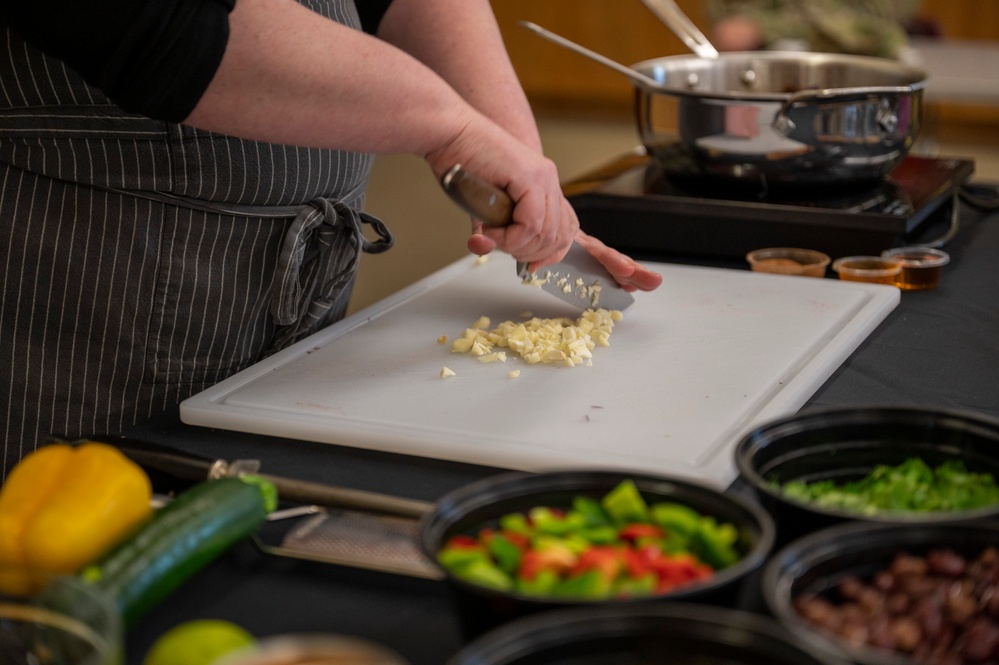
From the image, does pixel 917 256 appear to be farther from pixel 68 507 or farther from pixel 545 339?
pixel 68 507

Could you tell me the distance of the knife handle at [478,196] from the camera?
1.14 meters

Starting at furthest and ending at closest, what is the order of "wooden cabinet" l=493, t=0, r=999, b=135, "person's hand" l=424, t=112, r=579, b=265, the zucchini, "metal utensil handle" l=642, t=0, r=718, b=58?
1. "wooden cabinet" l=493, t=0, r=999, b=135
2. "metal utensil handle" l=642, t=0, r=718, b=58
3. "person's hand" l=424, t=112, r=579, b=265
4. the zucchini

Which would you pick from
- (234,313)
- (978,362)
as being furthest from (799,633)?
(234,313)

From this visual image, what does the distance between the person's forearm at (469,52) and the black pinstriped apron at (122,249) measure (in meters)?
0.22

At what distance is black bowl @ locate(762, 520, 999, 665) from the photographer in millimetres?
655

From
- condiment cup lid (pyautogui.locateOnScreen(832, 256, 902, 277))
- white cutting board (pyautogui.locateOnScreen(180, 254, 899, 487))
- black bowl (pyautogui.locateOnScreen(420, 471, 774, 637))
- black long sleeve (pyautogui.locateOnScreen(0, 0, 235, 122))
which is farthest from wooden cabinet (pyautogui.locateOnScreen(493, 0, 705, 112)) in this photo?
black bowl (pyautogui.locateOnScreen(420, 471, 774, 637))

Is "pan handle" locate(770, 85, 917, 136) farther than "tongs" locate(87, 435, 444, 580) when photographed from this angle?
Yes

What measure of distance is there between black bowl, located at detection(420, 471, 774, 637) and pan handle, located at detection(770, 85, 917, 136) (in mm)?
930

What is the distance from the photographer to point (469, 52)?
5.09ft

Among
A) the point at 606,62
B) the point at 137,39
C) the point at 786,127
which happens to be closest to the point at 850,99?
the point at 786,127

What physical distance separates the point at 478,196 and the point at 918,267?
70cm

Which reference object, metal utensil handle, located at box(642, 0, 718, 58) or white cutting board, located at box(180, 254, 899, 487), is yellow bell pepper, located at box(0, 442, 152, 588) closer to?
white cutting board, located at box(180, 254, 899, 487)

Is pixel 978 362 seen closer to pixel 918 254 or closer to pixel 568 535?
pixel 918 254

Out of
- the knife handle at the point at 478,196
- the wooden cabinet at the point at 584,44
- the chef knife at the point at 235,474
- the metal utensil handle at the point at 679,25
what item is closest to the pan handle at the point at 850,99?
the metal utensil handle at the point at 679,25
